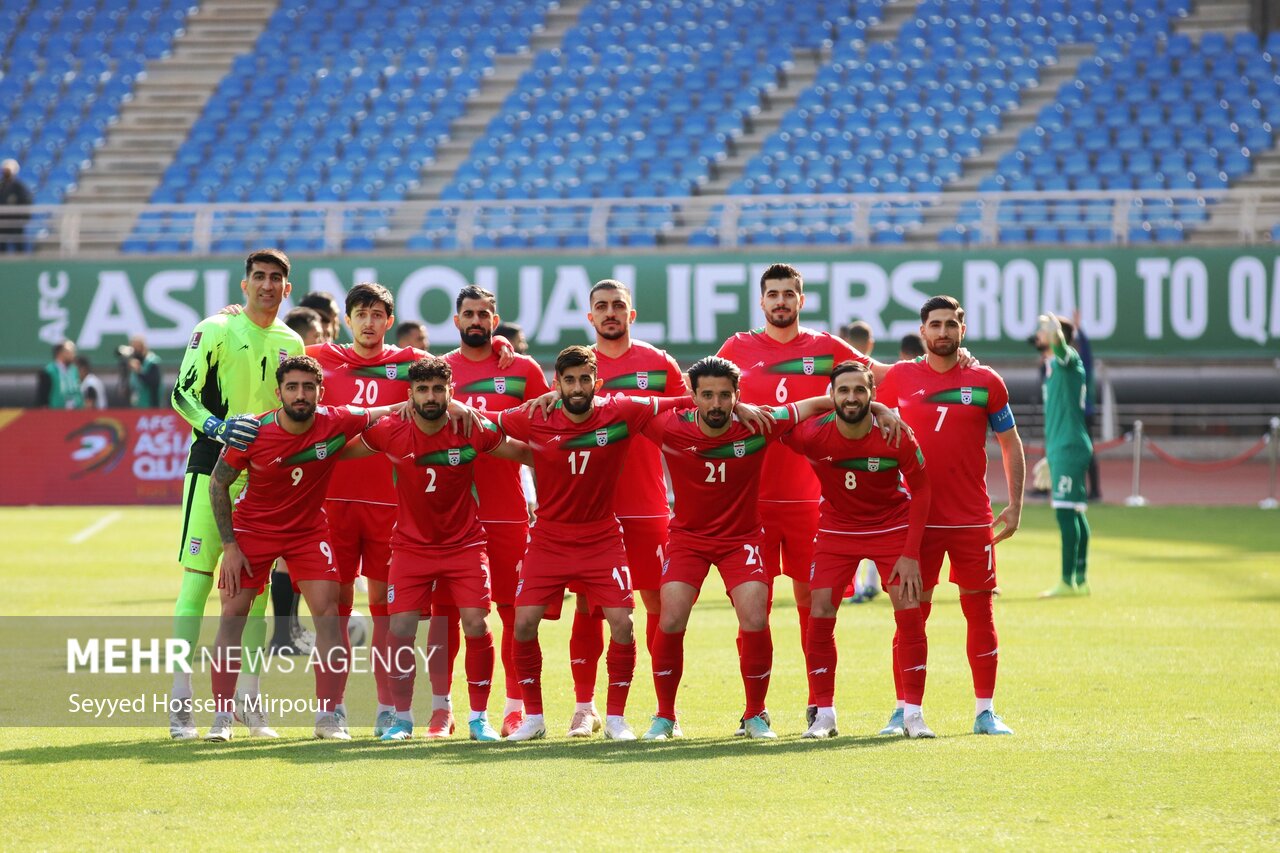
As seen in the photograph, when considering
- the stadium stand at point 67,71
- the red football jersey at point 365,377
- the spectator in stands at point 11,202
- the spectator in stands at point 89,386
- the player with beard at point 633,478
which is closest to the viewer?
the player with beard at point 633,478

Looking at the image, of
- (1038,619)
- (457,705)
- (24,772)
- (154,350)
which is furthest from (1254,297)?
(24,772)

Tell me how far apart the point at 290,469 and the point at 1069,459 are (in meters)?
7.48

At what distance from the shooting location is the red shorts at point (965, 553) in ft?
25.6

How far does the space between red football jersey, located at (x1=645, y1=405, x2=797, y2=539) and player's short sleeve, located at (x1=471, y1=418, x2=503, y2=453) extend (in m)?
0.70

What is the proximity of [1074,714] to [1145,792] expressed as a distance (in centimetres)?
186

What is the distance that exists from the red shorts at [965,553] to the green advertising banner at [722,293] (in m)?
15.8

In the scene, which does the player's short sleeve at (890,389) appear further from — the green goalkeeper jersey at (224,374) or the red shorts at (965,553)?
the green goalkeeper jersey at (224,374)

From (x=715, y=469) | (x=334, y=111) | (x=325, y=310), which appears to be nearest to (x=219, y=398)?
(x=715, y=469)

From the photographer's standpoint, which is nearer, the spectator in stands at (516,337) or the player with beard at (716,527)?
the player with beard at (716,527)

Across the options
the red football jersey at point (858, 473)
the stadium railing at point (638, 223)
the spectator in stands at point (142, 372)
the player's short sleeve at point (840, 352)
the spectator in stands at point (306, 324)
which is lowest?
the spectator in stands at point (142, 372)

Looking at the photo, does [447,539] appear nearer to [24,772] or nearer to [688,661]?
[24,772]

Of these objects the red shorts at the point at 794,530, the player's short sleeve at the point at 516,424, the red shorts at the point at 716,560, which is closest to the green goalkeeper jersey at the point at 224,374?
the player's short sleeve at the point at 516,424

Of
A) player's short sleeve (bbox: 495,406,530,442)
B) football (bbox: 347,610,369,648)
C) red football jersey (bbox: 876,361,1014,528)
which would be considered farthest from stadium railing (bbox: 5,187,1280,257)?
player's short sleeve (bbox: 495,406,530,442)

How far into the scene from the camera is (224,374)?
7.94 meters
